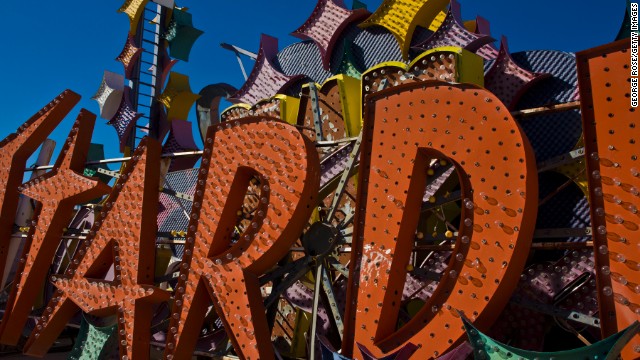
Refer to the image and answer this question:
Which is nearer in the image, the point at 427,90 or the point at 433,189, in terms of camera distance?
the point at 427,90

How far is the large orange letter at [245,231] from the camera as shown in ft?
19.1

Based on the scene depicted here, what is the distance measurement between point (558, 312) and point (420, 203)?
134 cm

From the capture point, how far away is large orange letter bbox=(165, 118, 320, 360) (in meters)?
5.81

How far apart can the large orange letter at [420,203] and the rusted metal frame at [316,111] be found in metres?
1.89

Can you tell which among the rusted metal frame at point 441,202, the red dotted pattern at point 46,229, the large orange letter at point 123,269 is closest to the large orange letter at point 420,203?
the rusted metal frame at point 441,202

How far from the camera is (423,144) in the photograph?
520 cm

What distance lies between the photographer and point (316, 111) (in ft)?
25.2

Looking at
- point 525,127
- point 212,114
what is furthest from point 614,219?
point 212,114

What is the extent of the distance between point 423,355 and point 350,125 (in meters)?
3.17

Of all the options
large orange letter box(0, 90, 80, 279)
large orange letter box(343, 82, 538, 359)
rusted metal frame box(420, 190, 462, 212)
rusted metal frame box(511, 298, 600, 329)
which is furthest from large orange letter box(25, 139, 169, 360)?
rusted metal frame box(511, 298, 600, 329)

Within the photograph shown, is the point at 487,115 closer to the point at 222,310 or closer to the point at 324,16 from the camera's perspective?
the point at 222,310

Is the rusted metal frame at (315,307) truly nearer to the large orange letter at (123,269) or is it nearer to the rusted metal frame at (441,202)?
the rusted metal frame at (441,202)

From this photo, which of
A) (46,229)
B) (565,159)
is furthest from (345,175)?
(46,229)

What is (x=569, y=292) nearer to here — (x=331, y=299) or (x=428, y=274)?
(x=428, y=274)
